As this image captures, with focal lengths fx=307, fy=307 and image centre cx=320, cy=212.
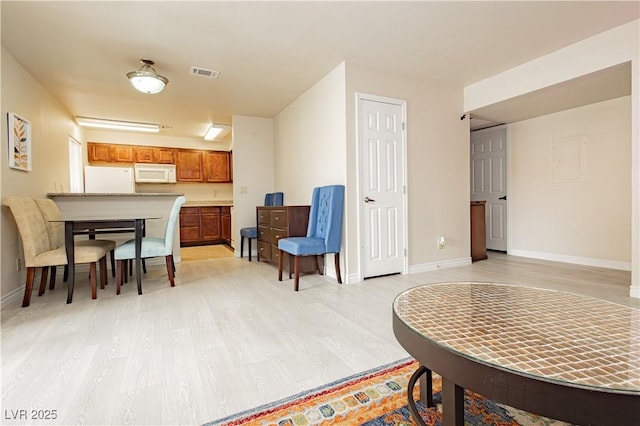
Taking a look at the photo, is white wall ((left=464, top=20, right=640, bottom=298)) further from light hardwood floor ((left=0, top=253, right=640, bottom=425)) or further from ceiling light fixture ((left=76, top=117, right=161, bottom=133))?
ceiling light fixture ((left=76, top=117, right=161, bottom=133))

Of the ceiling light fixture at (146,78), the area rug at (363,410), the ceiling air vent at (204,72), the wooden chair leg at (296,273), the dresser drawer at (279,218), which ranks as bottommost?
the area rug at (363,410)

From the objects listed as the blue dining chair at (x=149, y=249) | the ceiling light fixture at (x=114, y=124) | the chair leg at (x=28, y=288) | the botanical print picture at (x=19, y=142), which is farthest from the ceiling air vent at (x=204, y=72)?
the ceiling light fixture at (x=114, y=124)

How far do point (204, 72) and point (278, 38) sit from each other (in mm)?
1221

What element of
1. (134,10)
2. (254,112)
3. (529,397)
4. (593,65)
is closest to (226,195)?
(254,112)

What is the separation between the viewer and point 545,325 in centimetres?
106

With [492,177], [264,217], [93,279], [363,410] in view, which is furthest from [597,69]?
[93,279]

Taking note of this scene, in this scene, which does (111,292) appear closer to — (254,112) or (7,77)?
(7,77)

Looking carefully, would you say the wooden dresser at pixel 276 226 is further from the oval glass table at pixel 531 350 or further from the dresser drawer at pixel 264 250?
the oval glass table at pixel 531 350

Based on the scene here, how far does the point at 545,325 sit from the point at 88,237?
16.9 ft

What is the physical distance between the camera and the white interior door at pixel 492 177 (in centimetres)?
545

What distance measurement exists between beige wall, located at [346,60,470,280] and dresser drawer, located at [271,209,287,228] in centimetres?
87

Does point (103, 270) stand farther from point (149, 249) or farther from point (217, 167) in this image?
point (217, 167)

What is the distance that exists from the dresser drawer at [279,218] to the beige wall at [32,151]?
2.64 meters

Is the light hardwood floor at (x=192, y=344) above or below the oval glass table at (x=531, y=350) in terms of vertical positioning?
below
